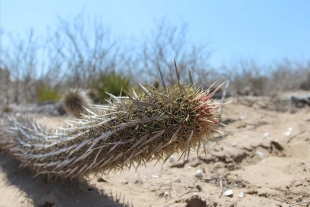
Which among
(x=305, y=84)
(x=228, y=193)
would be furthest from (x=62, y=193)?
(x=305, y=84)

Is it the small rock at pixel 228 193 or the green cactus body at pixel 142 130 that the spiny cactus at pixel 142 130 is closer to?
the green cactus body at pixel 142 130

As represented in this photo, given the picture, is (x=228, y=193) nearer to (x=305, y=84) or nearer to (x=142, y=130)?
(x=142, y=130)

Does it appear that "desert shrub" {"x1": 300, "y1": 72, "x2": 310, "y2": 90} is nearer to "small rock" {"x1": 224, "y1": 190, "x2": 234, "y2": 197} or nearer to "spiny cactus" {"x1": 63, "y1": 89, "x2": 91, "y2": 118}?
"spiny cactus" {"x1": 63, "y1": 89, "x2": 91, "y2": 118}

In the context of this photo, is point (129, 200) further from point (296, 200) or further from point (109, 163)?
point (296, 200)

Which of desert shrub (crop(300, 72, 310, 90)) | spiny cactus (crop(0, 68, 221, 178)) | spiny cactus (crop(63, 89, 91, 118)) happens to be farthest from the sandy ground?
desert shrub (crop(300, 72, 310, 90))

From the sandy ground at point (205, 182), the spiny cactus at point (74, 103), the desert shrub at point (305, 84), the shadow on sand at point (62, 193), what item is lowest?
the shadow on sand at point (62, 193)

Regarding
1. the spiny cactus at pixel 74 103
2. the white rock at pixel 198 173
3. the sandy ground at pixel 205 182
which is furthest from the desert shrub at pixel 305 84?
the white rock at pixel 198 173

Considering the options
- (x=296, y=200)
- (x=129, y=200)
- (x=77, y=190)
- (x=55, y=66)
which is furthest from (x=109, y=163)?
(x=55, y=66)
